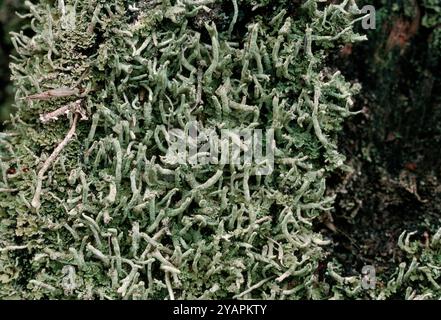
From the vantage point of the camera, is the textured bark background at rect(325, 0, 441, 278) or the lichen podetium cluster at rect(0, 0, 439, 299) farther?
the textured bark background at rect(325, 0, 441, 278)

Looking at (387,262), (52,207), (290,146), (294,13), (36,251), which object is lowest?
(387,262)

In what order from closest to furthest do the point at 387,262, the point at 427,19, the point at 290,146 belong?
the point at 290,146 < the point at 387,262 < the point at 427,19

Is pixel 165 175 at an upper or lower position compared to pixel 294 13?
lower

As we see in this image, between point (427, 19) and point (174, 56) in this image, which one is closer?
point (174, 56)

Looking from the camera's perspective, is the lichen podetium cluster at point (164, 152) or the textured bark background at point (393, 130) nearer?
the lichen podetium cluster at point (164, 152)

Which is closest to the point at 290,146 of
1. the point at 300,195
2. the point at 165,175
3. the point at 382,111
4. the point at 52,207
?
the point at 300,195

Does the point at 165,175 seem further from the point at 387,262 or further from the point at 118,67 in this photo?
the point at 387,262

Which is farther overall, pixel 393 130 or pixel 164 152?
pixel 393 130

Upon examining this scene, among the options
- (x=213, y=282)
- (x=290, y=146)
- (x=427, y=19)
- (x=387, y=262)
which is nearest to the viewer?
(x=213, y=282)
